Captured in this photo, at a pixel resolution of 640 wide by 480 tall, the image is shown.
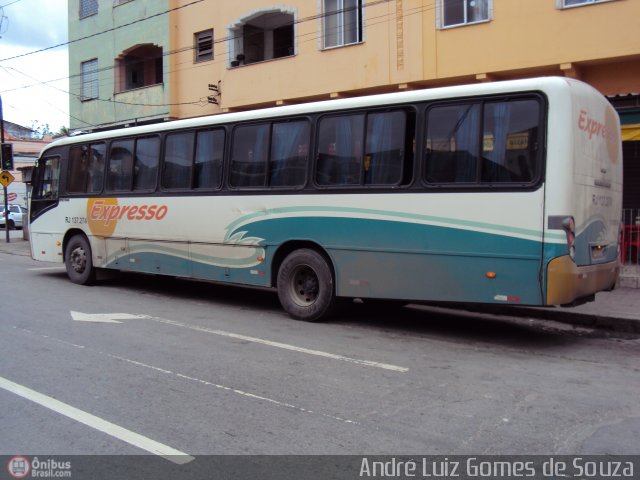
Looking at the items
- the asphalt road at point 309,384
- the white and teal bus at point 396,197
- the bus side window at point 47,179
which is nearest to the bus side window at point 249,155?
the white and teal bus at point 396,197

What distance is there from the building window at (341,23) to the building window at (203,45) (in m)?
5.32

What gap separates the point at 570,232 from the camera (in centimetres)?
653

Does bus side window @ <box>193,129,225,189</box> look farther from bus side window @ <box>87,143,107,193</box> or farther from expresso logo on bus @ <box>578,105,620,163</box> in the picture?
expresso logo on bus @ <box>578,105,620,163</box>

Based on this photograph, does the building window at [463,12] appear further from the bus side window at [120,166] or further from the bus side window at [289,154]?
the bus side window at [120,166]

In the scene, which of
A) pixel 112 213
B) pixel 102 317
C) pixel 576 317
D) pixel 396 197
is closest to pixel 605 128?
pixel 396 197

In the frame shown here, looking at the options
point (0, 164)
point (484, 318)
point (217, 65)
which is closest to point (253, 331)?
point (484, 318)

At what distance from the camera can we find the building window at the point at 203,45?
20.4 metres

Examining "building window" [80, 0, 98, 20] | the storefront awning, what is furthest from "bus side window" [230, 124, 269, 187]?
"building window" [80, 0, 98, 20]

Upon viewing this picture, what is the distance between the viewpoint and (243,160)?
9359 millimetres

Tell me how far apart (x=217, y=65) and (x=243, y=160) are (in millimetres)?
11703

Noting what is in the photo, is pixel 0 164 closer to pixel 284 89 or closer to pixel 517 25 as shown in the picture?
pixel 284 89

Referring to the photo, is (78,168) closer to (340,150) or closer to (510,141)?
(340,150)

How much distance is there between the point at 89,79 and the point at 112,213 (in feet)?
51.0

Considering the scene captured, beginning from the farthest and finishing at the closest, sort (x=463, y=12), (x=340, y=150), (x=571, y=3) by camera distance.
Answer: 1. (x=463, y=12)
2. (x=571, y=3)
3. (x=340, y=150)
